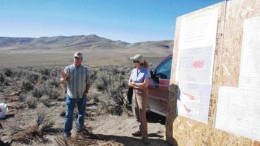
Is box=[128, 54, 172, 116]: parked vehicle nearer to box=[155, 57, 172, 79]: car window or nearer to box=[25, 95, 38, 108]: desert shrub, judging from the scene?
box=[155, 57, 172, 79]: car window

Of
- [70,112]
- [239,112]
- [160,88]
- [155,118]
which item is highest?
[160,88]

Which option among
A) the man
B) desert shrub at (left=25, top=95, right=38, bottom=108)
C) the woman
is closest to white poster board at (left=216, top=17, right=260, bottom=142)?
the woman

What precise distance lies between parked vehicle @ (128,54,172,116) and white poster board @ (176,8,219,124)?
37.6 inches

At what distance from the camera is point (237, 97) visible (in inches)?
189

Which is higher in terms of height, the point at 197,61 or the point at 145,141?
the point at 197,61

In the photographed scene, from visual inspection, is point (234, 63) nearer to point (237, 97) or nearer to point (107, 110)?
point (237, 97)

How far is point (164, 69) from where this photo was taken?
7.82 meters

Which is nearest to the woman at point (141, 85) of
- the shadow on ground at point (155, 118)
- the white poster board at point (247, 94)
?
the white poster board at point (247, 94)

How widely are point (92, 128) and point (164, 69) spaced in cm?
226

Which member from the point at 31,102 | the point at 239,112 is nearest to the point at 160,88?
the point at 239,112

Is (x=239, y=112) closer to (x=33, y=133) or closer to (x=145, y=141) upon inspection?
(x=145, y=141)

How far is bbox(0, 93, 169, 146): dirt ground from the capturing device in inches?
267

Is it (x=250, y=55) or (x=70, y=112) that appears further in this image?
(x=70, y=112)

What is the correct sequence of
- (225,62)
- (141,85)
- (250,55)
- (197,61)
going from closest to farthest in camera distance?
(250,55)
(225,62)
(197,61)
(141,85)
